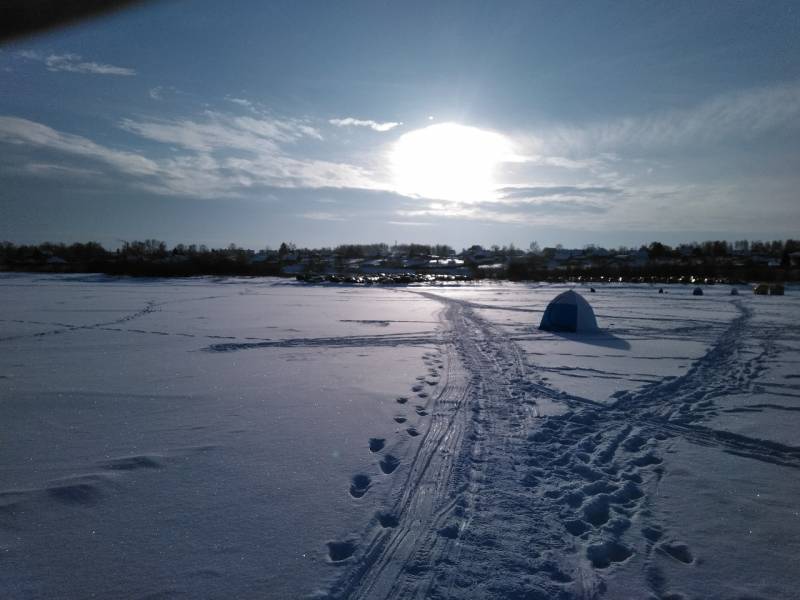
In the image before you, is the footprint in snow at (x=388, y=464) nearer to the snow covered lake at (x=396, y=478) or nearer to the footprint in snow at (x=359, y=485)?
the snow covered lake at (x=396, y=478)

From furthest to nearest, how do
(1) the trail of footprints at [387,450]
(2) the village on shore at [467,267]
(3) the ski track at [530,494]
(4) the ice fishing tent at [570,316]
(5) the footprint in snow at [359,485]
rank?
(2) the village on shore at [467,267] → (4) the ice fishing tent at [570,316] → (5) the footprint in snow at [359,485] → (1) the trail of footprints at [387,450] → (3) the ski track at [530,494]

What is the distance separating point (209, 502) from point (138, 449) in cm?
156

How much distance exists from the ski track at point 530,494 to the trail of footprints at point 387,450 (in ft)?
0.14

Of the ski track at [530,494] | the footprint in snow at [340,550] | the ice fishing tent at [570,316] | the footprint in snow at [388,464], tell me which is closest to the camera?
the ski track at [530,494]

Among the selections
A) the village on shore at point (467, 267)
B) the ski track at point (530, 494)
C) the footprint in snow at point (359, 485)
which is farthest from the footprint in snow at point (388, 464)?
the village on shore at point (467, 267)

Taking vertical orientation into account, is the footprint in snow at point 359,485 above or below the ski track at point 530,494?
below

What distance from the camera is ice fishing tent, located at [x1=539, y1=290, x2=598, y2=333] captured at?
1491cm

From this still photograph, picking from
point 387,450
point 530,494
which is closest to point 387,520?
point 530,494

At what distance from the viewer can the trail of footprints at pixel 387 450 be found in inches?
127

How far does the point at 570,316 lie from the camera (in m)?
14.9

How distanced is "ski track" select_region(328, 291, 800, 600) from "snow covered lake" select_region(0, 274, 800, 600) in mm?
20

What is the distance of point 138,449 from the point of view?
15.9ft

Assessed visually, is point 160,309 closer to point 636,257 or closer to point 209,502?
point 209,502

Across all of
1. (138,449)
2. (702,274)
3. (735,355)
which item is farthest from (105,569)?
(702,274)
